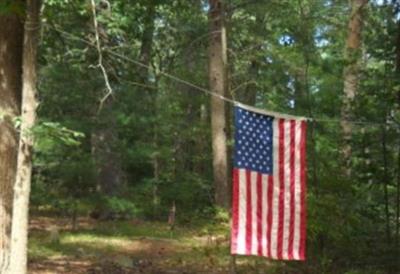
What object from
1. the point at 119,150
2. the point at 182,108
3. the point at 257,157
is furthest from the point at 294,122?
the point at 182,108

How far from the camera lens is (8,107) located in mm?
8281

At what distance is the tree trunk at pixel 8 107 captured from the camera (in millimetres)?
8320

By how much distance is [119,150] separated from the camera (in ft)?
54.3

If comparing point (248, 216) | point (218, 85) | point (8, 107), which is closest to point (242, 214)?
point (248, 216)

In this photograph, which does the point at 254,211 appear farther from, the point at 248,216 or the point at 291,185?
the point at 291,185

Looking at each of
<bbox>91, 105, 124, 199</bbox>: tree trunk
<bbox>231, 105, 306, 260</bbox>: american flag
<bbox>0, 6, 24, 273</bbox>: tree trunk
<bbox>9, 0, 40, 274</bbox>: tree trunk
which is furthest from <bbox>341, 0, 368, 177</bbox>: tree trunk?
<bbox>91, 105, 124, 199</bbox>: tree trunk

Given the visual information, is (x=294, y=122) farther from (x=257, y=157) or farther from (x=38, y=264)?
(x=38, y=264)

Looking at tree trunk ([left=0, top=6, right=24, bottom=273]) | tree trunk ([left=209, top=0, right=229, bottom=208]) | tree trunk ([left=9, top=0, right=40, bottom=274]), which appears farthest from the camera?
tree trunk ([left=209, top=0, right=229, bottom=208])

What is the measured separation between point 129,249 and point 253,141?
6.24 metres

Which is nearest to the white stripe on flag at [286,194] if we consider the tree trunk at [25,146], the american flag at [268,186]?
the american flag at [268,186]

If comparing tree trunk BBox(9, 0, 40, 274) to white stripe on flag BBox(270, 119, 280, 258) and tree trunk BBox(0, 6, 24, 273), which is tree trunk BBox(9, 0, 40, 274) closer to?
tree trunk BBox(0, 6, 24, 273)

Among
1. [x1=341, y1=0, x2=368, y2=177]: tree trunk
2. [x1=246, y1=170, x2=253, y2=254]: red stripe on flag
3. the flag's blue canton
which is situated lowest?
[x1=246, y1=170, x2=253, y2=254]: red stripe on flag

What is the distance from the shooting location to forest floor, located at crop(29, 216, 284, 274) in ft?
36.7

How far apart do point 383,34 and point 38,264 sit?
720 centimetres
